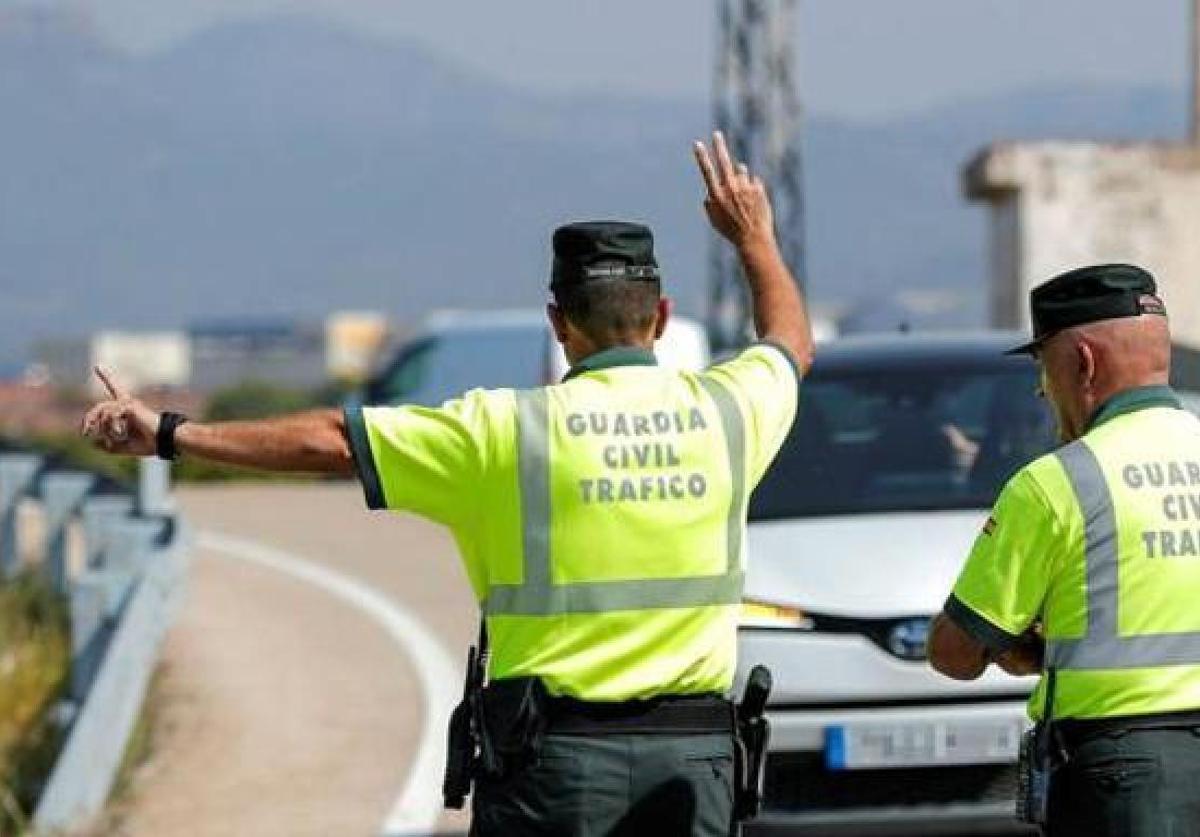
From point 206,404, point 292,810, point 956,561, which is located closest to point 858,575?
point 956,561

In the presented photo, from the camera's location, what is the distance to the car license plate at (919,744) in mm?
8531

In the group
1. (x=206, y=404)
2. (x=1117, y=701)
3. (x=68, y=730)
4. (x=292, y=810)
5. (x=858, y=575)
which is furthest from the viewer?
(x=206, y=404)

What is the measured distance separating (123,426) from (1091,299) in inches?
65.8

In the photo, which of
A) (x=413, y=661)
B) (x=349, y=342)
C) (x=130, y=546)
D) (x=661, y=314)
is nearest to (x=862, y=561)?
(x=661, y=314)

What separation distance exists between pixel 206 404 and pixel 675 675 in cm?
5029

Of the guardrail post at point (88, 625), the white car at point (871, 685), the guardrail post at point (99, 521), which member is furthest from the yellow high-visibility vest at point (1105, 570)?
the guardrail post at point (99, 521)

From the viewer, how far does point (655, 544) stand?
5.42m

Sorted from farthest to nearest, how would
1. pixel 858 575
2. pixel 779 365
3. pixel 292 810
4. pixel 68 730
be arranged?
pixel 68 730 → pixel 292 810 → pixel 858 575 → pixel 779 365

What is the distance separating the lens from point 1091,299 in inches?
205

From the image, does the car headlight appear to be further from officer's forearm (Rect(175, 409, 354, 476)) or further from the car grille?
officer's forearm (Rect(175, 409, 354, 476))

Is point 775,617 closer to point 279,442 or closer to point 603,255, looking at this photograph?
point 603,255

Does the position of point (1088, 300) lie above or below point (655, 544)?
above

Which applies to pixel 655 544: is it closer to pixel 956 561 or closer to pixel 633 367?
pixel 633 367

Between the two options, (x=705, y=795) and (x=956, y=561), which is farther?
(x=956, y=561)
